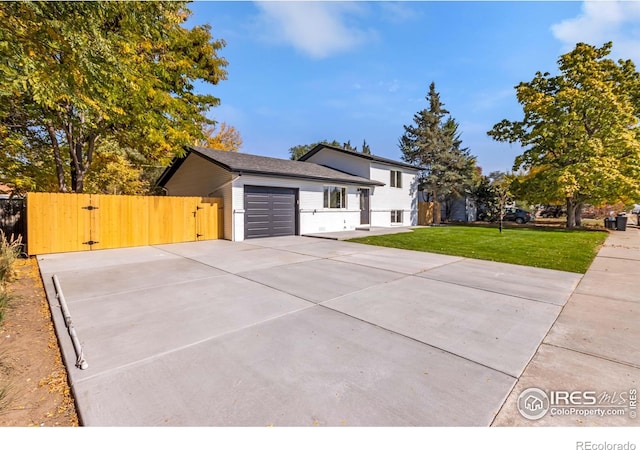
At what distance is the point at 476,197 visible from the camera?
1136 inches

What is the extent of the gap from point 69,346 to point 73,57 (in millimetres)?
4436


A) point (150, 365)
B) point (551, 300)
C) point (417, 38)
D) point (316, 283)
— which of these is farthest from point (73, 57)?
point (551, 300)

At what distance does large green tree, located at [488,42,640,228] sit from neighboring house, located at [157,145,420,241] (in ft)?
28.8

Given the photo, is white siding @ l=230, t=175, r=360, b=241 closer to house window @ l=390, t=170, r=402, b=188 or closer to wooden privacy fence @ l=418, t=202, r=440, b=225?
house window @ l=390, t=170, r=402, b=188

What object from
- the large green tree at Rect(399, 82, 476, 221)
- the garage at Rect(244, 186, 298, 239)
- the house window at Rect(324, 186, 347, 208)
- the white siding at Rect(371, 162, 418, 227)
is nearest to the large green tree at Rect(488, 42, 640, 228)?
the large green tree at Rect(399, 82, 476, 221)

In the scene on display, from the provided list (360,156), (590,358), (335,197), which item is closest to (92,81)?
(590,358)

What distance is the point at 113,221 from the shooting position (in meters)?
10.7

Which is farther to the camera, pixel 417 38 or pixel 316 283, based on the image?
pixel 417 38

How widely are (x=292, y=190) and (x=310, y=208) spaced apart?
143 centimetres

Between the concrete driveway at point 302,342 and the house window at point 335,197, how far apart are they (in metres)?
9.51

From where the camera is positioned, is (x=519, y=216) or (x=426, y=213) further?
(x=519, y=216)

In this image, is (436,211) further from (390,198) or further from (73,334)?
(73,334)

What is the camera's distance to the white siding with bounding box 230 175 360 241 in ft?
41.7
